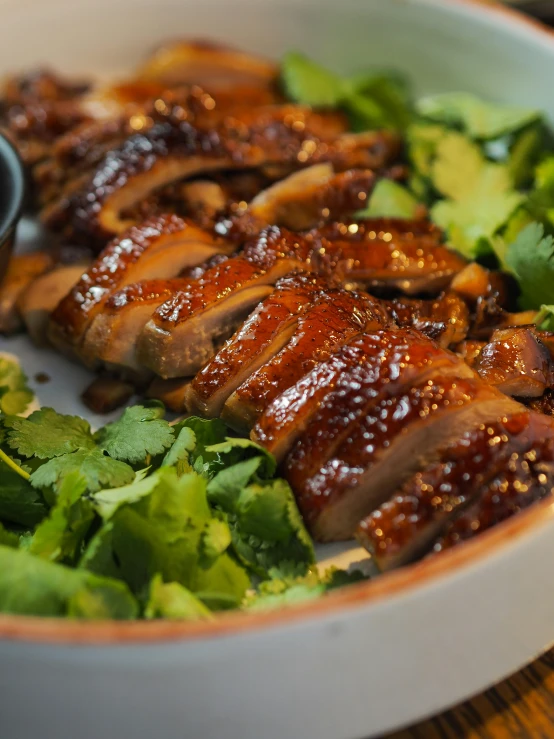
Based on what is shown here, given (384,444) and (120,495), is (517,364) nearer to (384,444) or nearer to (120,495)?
(384,444)

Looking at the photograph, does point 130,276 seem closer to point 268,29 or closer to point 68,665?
point 68,665

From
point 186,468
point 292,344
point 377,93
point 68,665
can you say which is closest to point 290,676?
point 68,665

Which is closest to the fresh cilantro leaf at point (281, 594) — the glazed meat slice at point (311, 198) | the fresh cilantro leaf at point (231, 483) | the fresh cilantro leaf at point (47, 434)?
the fresh cilantro leaf at point (231, 483)

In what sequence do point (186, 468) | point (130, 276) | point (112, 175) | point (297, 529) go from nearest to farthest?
point (297, 529), point (186, 468), point (130, 276), point (112, 175)

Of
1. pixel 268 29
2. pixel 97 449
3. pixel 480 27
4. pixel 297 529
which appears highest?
pixel 480 27

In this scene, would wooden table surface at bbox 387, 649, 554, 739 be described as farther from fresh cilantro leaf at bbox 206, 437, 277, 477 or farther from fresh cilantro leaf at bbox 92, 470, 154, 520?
fresh cilantro leaf at bbox 92, 470, 154, 520

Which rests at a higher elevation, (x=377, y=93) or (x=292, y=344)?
(x=377, y=93)

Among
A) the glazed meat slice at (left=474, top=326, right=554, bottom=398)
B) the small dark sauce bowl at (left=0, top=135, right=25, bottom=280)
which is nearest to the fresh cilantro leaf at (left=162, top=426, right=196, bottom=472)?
the glazed meat slice at (left=474, top=326, right=554, bottom=398)
